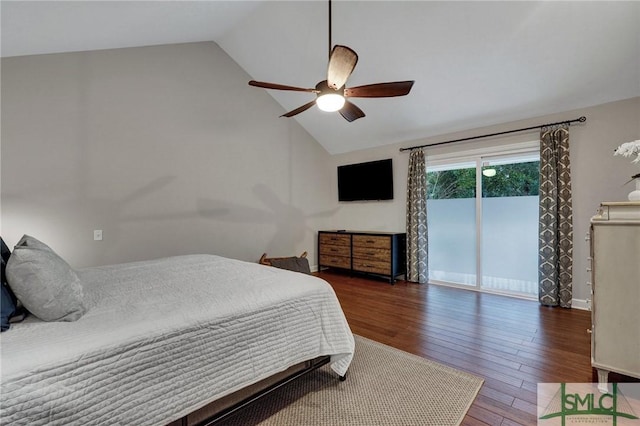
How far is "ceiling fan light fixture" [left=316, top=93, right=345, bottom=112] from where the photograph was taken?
2264 millimetres

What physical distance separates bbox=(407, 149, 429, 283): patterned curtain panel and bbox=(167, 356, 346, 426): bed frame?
9.54ft

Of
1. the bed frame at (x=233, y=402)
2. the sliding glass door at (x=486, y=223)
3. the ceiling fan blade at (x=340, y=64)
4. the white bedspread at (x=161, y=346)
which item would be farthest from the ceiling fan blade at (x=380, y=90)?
the sliding glass door at (x=486, y=223)

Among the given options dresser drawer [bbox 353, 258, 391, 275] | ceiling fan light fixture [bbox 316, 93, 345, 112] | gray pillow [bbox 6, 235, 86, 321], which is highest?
ceiling fan light fixture [bbox 316, 93, 345, 112]

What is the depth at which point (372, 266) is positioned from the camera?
4.75 metres

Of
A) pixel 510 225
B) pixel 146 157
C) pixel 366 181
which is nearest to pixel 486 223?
pixel 510 225

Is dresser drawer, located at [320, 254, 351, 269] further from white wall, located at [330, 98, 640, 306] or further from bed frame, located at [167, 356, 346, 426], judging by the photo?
bed frame, located at [167, 356, 346, 426]

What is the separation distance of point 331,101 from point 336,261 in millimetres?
3417

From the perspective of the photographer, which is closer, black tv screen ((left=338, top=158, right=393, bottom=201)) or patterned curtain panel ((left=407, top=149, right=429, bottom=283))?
patterned curtain panel ((left=407, top=149, right=429, bottom=283))

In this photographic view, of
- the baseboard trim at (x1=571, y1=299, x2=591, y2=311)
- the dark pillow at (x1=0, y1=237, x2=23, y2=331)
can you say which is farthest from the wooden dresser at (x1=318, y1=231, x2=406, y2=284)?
the dark pillow at (x1=0, y1=237, x2=23, y2=331)

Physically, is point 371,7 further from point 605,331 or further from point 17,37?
point 605,331

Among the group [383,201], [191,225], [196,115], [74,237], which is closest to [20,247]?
[74,237]

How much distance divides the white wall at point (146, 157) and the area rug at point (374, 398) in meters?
2.59

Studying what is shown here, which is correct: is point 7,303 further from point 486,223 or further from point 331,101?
point 486,223

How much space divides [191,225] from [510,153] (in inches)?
168
